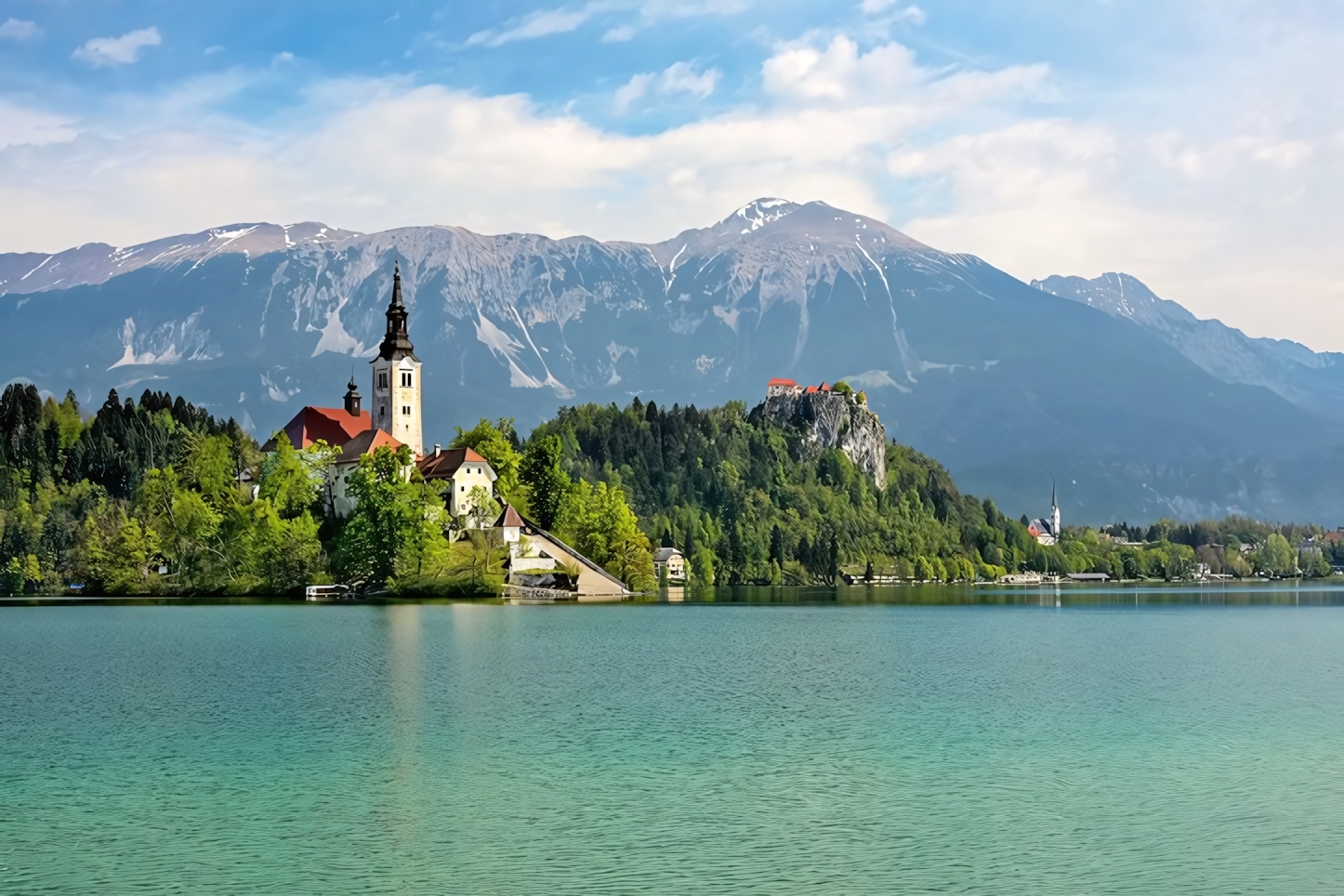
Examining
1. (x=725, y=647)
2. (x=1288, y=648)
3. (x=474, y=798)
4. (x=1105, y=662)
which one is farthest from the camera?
(x=1288, y=648)

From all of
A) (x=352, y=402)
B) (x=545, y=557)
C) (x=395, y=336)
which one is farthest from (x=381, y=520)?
(x=352, y=402)

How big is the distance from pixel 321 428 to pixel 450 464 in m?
22.1

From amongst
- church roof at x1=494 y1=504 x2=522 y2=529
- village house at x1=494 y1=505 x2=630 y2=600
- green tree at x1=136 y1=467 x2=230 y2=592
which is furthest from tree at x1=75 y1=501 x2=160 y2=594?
village house at x1=494 y1=505 x2=630 y2=600

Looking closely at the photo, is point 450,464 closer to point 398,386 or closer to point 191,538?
point 398,386

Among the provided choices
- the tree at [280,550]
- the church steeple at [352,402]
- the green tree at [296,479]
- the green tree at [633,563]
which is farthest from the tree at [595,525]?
the church steeple at [352,402]

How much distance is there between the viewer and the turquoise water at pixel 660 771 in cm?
2448

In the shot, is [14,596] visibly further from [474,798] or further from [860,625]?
[474,798]

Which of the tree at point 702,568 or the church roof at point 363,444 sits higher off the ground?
the church roof at point 363,444

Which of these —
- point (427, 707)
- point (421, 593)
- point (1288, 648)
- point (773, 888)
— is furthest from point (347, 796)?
point (421, 593)

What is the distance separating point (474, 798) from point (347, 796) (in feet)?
8.95

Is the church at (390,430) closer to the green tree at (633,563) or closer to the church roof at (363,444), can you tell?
the church roof at (363,444)

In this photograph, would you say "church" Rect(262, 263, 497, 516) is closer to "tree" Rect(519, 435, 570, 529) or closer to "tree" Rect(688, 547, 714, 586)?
"tree" Rect(519, 435, 570, 529)

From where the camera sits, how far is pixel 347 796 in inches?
1190

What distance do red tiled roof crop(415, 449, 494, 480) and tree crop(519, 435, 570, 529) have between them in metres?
5.44
